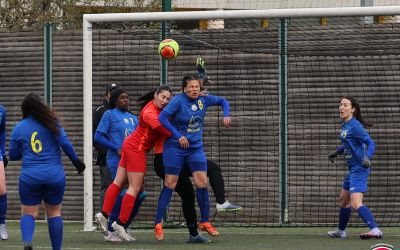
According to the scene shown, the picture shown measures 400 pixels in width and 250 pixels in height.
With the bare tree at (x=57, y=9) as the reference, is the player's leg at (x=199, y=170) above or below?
below

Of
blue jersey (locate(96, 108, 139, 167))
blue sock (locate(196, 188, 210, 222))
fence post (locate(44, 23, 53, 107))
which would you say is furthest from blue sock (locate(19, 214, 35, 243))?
fence post (locate(44, 23, 53, 107))

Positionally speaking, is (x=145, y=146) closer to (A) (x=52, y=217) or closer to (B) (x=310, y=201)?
(A) (x=52, y=217)

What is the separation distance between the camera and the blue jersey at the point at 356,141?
46.9 ft

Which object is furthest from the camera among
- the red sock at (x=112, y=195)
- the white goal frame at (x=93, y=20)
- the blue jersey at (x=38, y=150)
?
the white goal frame at (x=93, y=20)

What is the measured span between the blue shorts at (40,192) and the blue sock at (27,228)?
147 mm

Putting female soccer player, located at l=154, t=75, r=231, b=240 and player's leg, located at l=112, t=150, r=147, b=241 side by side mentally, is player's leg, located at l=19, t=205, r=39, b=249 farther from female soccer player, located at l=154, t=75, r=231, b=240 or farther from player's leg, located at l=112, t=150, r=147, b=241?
female soccer player, located at l=154, t=75, r=231, b=240

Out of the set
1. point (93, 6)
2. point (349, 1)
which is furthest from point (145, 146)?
point (93, 6)

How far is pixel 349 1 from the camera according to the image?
19359mm

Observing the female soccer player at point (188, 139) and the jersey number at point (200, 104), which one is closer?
the female soccer player at point (188, 139)

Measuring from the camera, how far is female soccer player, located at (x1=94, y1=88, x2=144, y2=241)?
48.1 feet

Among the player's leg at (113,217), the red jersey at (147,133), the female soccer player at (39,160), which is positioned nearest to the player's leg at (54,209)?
the female soccer player at (39,160)

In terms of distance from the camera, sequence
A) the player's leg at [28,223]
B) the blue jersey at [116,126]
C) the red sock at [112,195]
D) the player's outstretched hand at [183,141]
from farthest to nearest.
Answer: the blue jersey at [116,126] → the red sock at [112,195] → the player's outstretched hand at [183,141] → the player's leg at [28,223]

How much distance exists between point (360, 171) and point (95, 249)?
136 inches

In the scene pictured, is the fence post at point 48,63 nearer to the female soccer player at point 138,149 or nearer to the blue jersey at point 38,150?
the female soccer player at point 138,149
